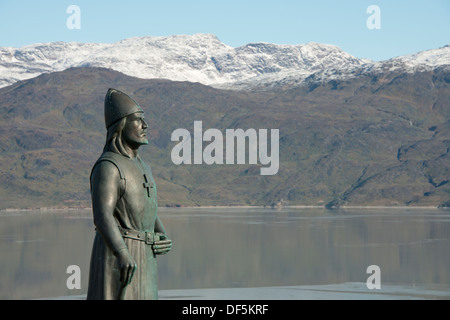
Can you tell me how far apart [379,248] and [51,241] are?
4108cm

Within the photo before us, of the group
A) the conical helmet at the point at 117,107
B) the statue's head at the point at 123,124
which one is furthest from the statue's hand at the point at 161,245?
the conical helmet at the point at 117,107

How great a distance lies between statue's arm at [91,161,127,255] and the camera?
9719 mm

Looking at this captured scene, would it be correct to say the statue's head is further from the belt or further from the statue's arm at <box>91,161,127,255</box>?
the belt

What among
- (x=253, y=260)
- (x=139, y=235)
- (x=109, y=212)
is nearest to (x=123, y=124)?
(x=109, y=212)

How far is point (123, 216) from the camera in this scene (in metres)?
10.2

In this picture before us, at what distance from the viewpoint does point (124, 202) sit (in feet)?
33.6

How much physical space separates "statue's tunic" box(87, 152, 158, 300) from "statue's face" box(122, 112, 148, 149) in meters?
0.27

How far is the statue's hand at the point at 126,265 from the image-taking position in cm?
957

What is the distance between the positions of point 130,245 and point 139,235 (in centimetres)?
17

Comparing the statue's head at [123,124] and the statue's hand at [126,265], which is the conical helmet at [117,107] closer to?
the statue's head at [123,124]

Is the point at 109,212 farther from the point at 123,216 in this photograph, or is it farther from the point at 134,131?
the point at 134,131

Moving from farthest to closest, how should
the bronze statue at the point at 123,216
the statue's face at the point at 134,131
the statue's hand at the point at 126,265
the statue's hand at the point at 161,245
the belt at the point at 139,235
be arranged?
1. the statue's face at the point at 134,131
2. the statue's hand at the point at 161,245
3. the belt at the point at 139,235
4. the bronze statue at the point at 123,216
5. the statue's hand at the point at 126,265
